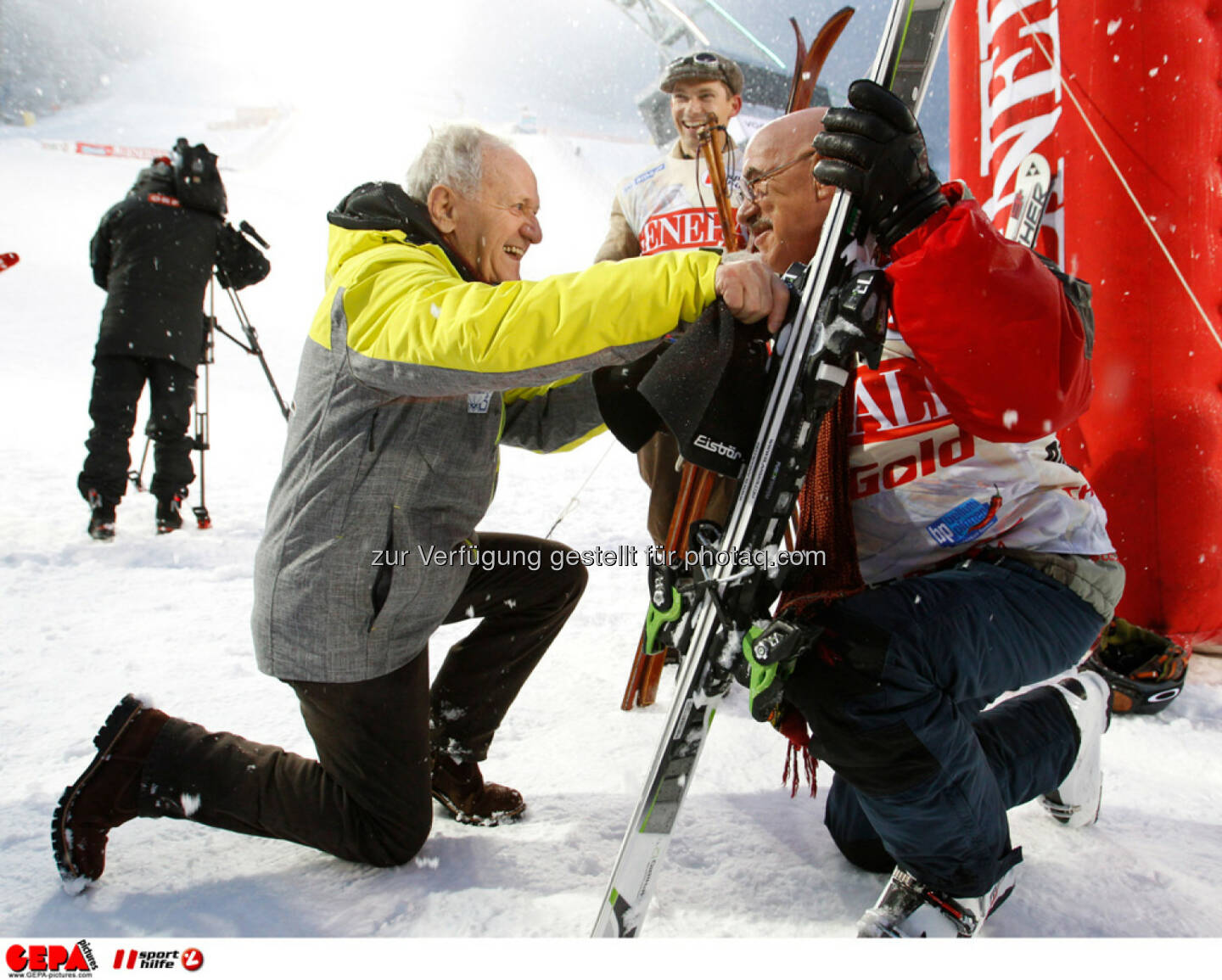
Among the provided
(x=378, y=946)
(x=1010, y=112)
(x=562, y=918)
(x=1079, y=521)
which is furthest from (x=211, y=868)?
(x=1010, y=112)

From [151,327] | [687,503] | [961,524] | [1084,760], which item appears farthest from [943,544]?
[151,327]

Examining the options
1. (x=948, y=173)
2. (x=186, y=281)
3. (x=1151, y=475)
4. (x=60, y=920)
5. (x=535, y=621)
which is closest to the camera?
(x=60, y=920)

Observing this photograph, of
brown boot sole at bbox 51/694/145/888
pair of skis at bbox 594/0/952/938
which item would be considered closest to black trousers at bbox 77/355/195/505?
brown boot sole at bbox 51/694/145/888

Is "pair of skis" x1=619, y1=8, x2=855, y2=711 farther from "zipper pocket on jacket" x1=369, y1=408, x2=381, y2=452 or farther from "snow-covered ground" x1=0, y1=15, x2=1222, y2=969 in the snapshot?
"zipper pocket on jacket" x1=369, y1=408, x2=381, y2=452

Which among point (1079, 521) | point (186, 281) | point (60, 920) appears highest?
point (186, 281)

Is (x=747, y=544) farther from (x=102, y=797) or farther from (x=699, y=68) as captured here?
(x=699, y=68)

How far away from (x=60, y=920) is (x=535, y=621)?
1.07 m

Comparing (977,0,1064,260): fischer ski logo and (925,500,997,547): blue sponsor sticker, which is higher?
(977,0,1064,260): fischer ski logo

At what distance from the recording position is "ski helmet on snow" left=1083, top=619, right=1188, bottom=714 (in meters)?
2.25

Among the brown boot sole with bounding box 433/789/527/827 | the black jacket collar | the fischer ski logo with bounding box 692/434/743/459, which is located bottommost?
the brown boot sole with bounding box 433/789/527/827

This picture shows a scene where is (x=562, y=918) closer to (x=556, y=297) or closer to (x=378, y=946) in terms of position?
(x=378, y=946)

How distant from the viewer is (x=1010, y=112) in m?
2.73

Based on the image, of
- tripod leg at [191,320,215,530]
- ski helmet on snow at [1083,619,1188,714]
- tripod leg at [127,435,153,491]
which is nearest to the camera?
ski helmet on snow at [1083,619,1188,714]

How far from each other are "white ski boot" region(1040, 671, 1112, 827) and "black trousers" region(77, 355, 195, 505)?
4287 millimetres
